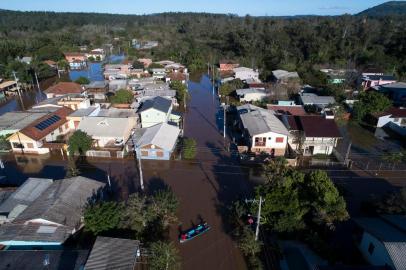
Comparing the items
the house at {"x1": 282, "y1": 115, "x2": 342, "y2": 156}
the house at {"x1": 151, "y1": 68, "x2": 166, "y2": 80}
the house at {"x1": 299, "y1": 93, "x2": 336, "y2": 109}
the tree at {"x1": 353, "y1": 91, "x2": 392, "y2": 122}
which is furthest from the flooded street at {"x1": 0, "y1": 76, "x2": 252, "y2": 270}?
the house at {"x1": 151, "y1": 68, "x2": 166, "y2": 80}

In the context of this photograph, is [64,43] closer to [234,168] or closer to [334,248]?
[234,168]

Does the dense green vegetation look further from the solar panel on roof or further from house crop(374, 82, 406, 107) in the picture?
the solar panel on roof

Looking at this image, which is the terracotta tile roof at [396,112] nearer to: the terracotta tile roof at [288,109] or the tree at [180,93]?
the terracotta tile roof at [288,109]

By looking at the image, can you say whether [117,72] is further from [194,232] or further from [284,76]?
[194,232]

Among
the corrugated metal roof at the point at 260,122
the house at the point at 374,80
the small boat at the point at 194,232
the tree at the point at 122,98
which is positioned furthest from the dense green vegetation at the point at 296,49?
the small boat at the point at 194,232

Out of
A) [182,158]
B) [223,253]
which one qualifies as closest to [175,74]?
[182,158]
